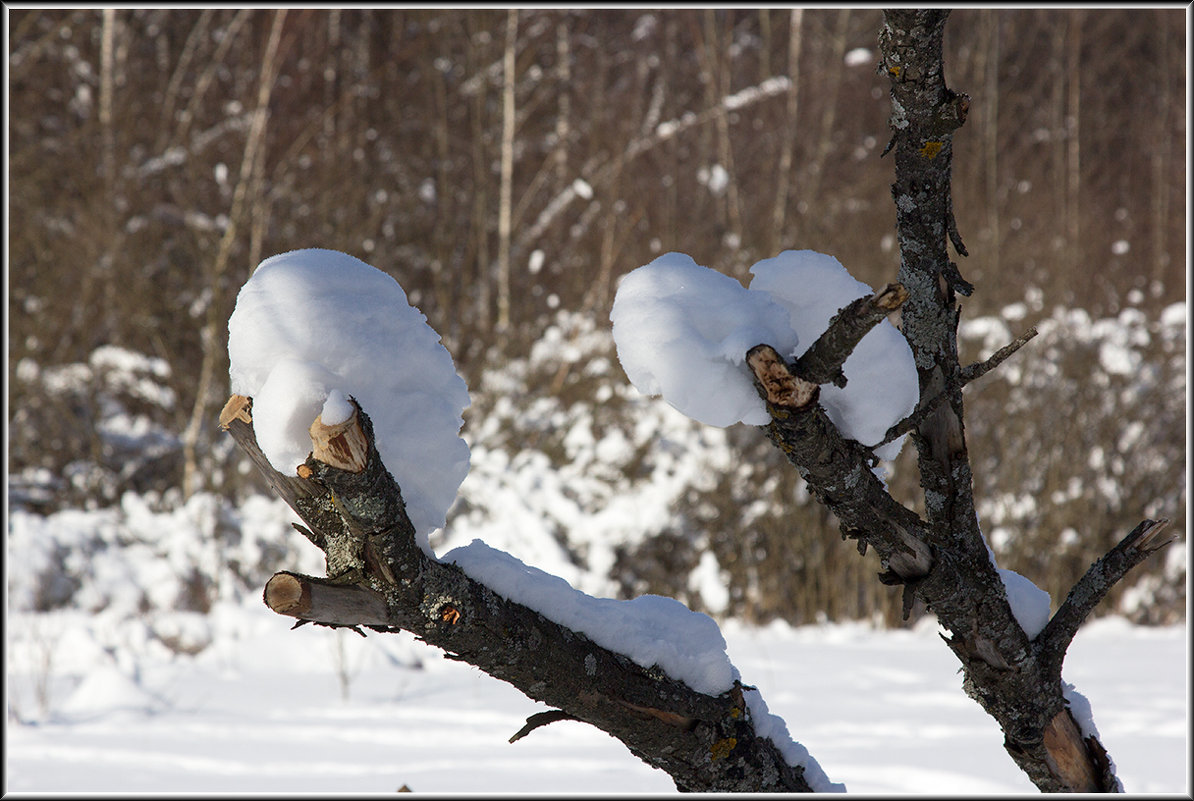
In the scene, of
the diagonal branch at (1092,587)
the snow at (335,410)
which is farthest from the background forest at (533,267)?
the snow at (335,410)

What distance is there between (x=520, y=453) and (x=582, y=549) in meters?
0.62

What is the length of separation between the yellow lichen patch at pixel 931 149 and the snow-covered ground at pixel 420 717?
1.81 m

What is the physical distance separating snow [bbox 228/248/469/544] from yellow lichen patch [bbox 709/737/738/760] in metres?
0.40

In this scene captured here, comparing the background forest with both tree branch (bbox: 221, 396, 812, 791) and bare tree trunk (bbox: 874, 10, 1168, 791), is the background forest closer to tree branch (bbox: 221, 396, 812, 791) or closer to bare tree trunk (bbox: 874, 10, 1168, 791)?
bare tree trunk (bbox: 874, 10, 1168, 791)

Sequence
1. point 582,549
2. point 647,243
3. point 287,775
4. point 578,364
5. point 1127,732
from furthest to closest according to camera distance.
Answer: point 647,243, point 578,364, point 582,549, point 1127,732, point 287,775

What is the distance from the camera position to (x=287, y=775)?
2.46 m

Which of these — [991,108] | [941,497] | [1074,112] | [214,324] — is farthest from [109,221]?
[1074,112]

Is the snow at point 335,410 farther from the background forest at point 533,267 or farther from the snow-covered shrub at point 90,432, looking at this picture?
the snow-covered shrub at point 90,432

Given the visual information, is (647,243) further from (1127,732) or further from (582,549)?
(1127,732)

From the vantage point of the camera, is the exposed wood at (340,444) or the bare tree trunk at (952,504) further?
the bare tree trunk at (952,504)

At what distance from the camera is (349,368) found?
30.8 inches

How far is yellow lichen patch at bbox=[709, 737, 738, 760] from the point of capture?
0.98 m

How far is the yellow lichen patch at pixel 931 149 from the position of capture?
0.96 metres

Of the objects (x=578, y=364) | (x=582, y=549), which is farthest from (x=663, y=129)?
(x=582, y=549)
